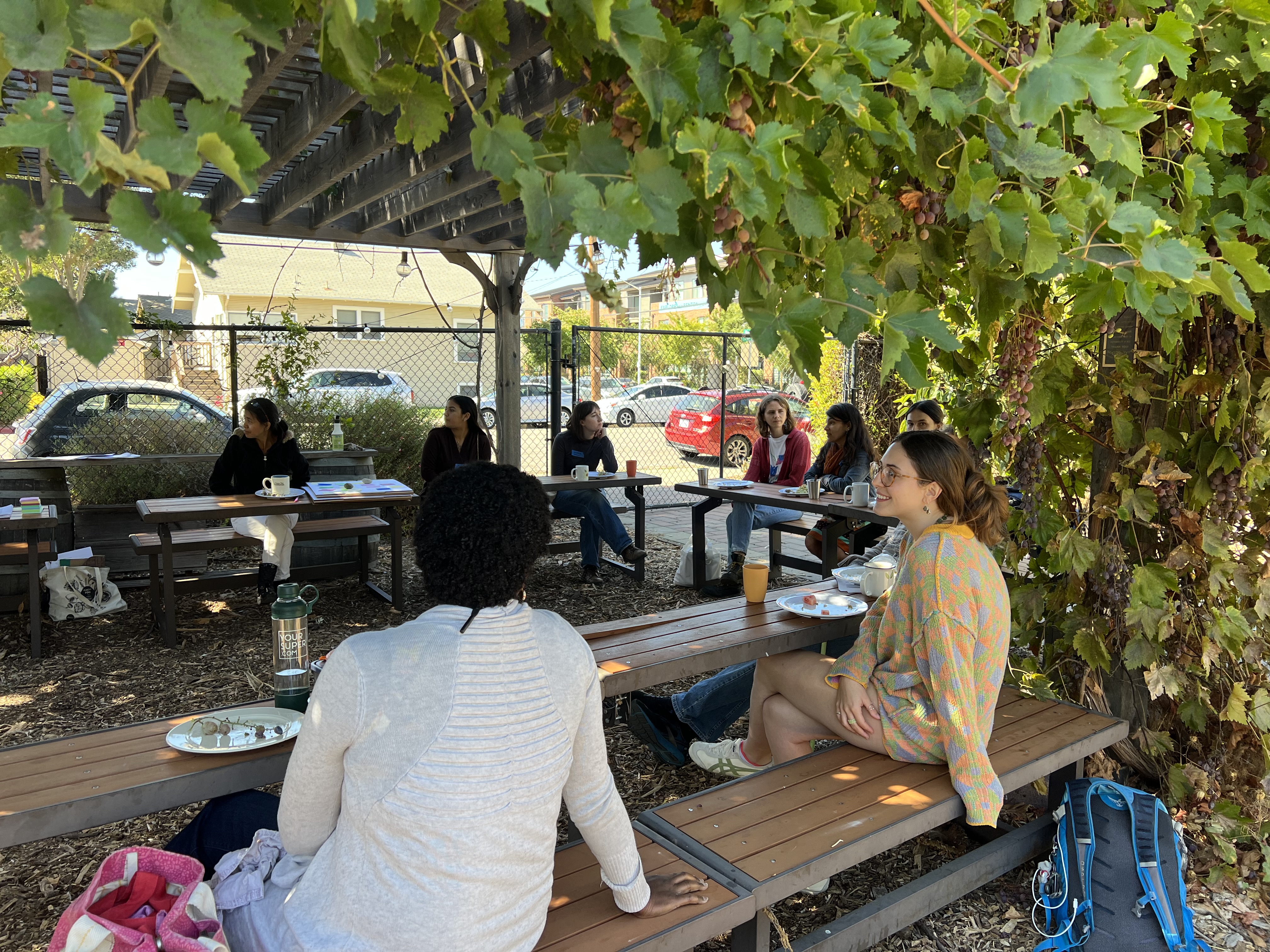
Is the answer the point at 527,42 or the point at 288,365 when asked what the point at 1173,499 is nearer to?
the point at 527,42

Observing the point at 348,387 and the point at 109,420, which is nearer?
the point at 109,420

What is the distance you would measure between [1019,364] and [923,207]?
106cm

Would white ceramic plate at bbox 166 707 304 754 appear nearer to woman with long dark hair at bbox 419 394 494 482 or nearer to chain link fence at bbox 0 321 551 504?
woman with long dark hair at bbox 419 394 494 482

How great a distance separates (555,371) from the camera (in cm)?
898

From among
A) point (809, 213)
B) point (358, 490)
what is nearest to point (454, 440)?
point (358, 490)

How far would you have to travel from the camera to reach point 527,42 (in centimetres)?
318

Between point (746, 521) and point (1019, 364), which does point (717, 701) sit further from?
point (746, 521)

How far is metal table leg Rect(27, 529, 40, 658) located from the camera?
5.06 metres

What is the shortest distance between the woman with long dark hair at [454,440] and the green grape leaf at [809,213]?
5.52m

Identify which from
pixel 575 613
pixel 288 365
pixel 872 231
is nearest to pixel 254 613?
pixel 575 613

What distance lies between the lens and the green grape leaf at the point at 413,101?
144 cm

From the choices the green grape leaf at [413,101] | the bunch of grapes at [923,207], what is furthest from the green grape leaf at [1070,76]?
the green grape leaf at [413,101]

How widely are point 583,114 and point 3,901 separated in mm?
2956

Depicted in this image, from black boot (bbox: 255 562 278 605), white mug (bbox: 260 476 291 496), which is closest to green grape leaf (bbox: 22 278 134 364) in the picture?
white mug (bbox: 260 476 291 496)
